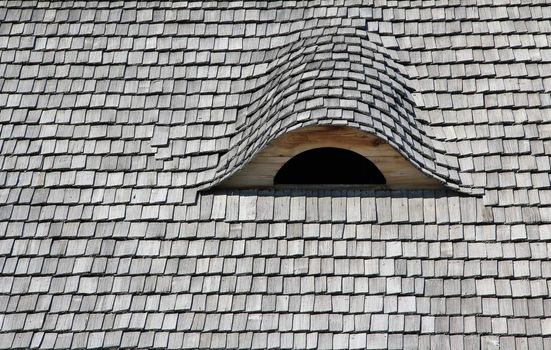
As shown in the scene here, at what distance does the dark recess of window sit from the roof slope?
22cm

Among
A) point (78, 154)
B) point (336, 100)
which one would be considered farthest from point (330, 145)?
point (78, 154)

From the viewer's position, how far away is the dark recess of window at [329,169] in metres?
5.64

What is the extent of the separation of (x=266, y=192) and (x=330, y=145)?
0.56 meters

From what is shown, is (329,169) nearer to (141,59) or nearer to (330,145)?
(330,145)

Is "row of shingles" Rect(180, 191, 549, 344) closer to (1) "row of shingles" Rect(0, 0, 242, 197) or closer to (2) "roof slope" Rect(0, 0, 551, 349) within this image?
(2) "roof slope" Rect(0, 0, 551, 349)

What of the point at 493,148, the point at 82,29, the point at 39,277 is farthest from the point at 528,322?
the point at 82,29

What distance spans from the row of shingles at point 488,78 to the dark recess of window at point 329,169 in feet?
1.86

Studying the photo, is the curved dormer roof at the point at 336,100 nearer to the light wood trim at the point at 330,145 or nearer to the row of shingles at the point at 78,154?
the light wood trim at the point at 330,145

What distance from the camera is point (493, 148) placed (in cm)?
554

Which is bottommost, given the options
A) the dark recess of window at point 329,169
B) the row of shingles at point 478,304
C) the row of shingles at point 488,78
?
the row of shingles at point 478,304

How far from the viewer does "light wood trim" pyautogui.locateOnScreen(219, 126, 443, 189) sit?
5348 millimetres

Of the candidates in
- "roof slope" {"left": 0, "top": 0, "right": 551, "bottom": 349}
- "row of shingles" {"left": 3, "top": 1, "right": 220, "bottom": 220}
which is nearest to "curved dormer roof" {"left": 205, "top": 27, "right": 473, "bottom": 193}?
"roof slope" {"left": 0, "top": 0, "right": 551, "bottom": 349}

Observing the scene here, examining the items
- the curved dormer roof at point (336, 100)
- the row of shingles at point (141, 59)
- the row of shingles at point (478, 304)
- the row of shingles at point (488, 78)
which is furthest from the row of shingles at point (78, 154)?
the row of shingles at point (488, 78)

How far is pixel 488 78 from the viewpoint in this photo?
227 inches
